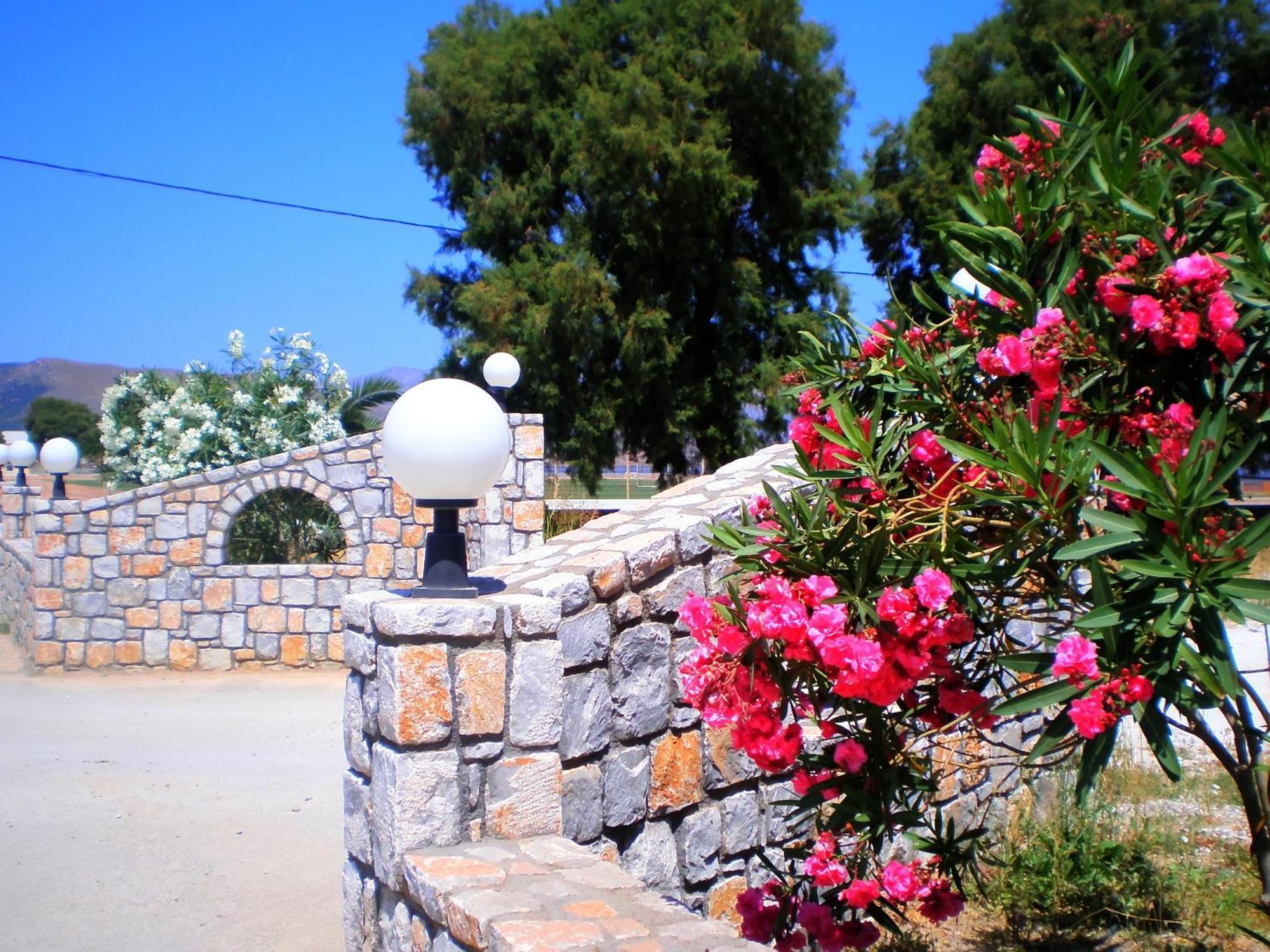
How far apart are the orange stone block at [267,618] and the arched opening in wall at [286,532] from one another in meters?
1.13

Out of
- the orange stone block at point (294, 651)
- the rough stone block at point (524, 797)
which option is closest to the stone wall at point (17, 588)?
the orange stone block at point (294, 651)

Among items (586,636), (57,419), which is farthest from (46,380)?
(586,636)

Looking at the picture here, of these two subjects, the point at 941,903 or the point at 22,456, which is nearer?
the point at 941,903

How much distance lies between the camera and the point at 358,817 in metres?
3.47

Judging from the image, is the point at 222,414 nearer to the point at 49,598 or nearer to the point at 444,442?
the point at 49,598

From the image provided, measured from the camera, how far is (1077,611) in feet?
9.87

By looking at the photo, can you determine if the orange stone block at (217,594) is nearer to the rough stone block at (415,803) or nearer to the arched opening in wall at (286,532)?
the arched opening in wall at (286,532)

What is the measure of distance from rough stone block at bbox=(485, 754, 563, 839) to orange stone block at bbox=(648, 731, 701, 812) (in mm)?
545

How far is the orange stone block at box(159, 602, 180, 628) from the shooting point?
943 cm

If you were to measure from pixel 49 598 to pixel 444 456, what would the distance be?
7459 mm

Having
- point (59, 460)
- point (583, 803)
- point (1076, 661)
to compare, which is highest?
point (59, 460)

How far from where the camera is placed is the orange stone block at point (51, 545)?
929 cm

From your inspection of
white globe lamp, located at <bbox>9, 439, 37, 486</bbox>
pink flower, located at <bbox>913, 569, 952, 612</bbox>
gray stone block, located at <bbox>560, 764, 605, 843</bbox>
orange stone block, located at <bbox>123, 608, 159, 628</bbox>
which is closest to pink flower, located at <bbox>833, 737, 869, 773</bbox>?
pink flower, located at <bbox>913, 569, 952, 612</bbox>

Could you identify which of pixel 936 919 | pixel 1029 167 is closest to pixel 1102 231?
pixel 1029 167
